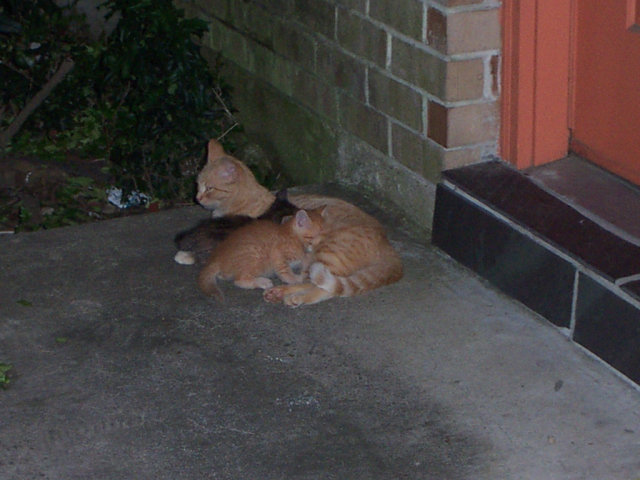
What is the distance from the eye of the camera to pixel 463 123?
5270 mm

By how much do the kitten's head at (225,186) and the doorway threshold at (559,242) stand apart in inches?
40.6

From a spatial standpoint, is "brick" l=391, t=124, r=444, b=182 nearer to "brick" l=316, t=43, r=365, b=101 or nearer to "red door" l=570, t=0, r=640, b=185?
"brick" l=316, t=43, r=365, b=101

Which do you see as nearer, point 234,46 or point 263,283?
point 263,283

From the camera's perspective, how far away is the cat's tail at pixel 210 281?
5125mm

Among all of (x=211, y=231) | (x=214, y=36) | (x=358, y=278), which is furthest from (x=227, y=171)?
(x=214, y=36)

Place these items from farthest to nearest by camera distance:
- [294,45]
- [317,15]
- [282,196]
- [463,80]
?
1. [294,45]
2. [317,15]
3. [282,196]
4. [463,80]

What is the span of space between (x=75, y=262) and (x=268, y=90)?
2.20 meters

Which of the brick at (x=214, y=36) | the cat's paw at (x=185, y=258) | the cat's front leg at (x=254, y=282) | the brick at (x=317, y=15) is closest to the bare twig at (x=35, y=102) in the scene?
the brick at (x=214, y=36)

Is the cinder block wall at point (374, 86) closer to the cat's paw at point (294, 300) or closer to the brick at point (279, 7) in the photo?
the brick at point (279, 7)

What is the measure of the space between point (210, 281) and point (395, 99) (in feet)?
4.44

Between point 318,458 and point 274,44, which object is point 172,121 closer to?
point 274,44

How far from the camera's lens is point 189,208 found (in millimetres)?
6230

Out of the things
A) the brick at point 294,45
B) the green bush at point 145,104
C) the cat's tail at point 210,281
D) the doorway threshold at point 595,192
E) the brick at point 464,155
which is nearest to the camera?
the doorway threshold at point 595,192

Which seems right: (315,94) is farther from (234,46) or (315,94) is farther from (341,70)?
(234,46)
